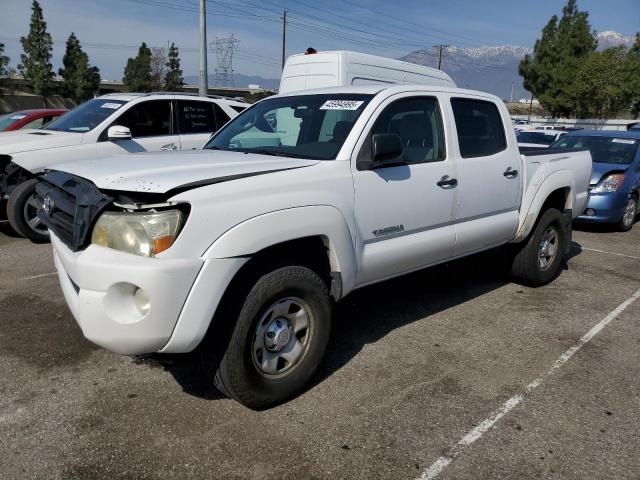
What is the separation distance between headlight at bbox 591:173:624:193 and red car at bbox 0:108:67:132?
9.47m

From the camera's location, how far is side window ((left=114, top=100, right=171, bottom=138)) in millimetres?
7358

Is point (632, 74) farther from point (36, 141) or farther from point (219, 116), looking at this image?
point (36, 141)

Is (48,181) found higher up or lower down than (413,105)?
lower down

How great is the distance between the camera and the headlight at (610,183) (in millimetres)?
8805

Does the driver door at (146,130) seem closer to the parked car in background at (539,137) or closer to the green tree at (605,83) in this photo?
the parked car in background at (539,137)

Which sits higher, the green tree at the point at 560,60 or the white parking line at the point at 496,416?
the green tree at the point at 560,60

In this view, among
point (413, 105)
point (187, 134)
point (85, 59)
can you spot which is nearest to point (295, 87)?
point (187, 134)

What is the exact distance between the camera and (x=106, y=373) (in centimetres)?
357

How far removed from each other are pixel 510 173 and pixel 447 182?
3.27ft

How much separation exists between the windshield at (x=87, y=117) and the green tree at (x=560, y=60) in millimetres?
42002

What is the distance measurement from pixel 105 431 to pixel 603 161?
916 cm

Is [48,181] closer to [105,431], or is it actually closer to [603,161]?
[105,431]

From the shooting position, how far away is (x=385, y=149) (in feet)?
11.5

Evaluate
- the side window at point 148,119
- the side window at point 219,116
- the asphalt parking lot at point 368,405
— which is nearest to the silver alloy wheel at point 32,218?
the side window at point 148,119
